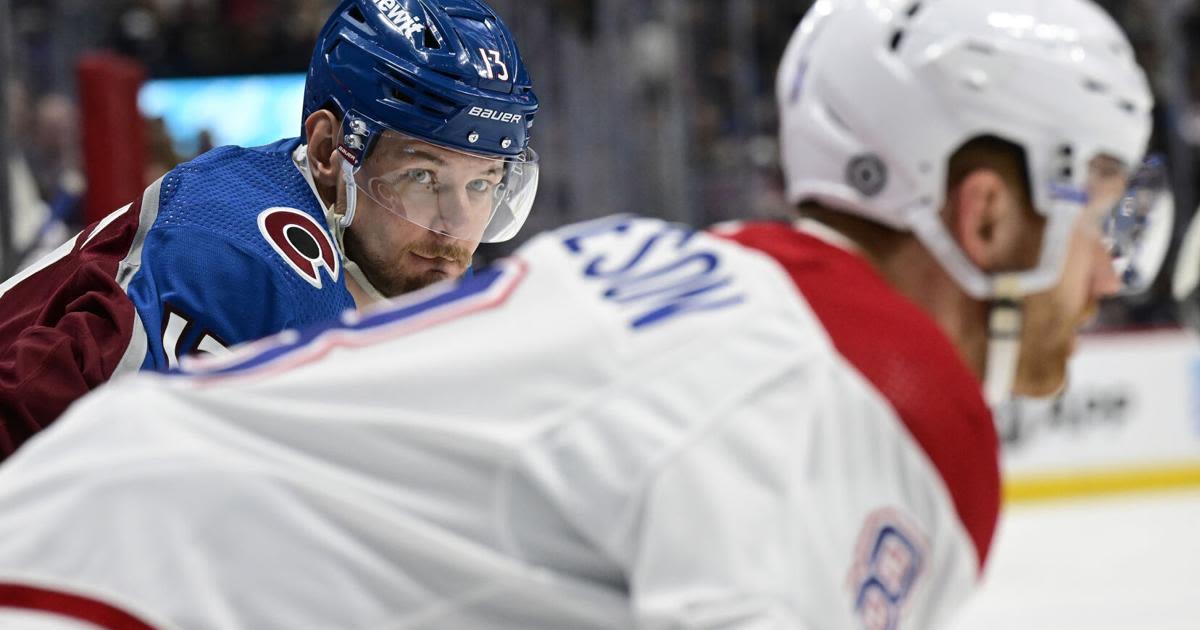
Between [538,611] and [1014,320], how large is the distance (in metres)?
0.50

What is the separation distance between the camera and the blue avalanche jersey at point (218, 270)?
6.25 feet

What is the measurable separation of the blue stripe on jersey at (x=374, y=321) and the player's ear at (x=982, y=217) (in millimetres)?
403

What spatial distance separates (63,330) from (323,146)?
620mm

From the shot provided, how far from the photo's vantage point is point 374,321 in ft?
4.09

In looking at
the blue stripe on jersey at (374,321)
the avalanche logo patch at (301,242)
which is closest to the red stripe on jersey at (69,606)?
the blue stripe on jersey at (374,321)

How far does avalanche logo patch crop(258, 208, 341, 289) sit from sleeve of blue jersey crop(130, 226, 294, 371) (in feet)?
0.17

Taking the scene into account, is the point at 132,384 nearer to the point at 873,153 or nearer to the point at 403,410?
the point at 403,410

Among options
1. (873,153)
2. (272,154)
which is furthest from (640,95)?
(873,153)

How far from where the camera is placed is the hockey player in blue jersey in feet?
6.15

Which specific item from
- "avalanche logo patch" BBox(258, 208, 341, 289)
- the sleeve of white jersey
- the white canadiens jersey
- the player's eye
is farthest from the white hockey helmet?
the player's eye

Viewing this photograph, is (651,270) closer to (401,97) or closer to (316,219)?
(316,219)

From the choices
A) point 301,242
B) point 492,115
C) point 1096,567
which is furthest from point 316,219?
point 1096,567

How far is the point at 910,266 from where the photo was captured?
1338mm

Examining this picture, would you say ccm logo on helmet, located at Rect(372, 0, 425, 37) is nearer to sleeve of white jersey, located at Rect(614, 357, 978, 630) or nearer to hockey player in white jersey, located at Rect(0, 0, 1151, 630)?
hockey player in white jersey, located at Rect(0, 0, 1151, 630)
